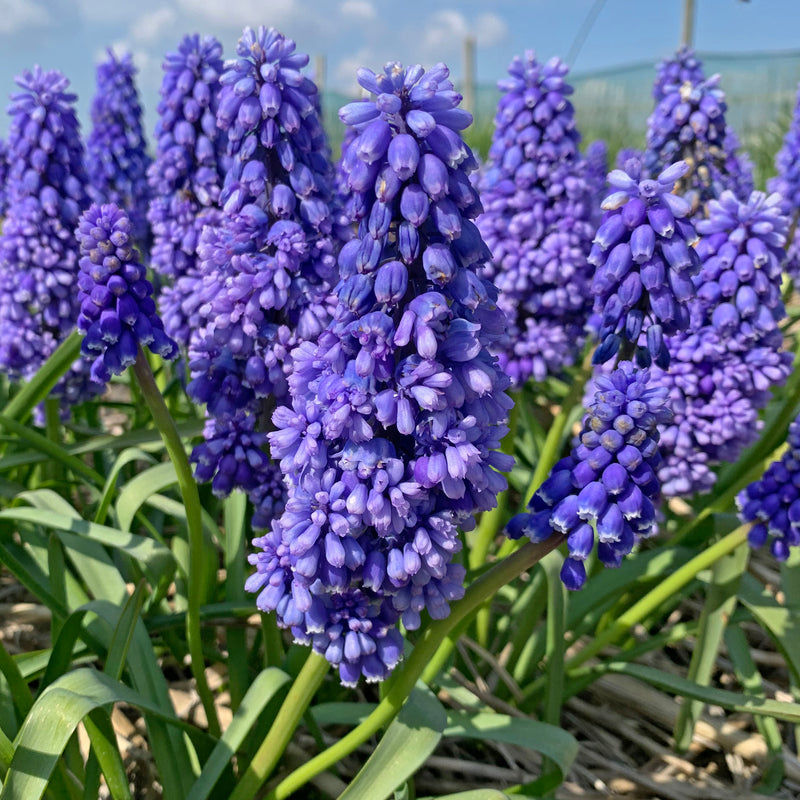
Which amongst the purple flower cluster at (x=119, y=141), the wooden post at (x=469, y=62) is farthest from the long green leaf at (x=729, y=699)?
the wooden post at (x=469, y=62)

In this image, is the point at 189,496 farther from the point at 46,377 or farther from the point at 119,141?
the point at 119,141

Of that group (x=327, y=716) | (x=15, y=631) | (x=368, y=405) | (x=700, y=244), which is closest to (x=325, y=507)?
(x=368, y=405)

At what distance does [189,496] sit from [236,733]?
876mm

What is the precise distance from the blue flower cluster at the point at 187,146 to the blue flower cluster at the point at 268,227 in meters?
1.02

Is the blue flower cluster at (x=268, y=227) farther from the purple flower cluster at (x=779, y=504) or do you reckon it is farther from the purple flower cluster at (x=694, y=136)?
the purple flower cluster at (x=694, y=136)

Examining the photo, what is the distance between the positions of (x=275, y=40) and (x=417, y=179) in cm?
136

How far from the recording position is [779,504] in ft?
11.0

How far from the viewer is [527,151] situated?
4.65 metres

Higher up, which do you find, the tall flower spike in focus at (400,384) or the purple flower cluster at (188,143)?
the purple flower cluster at (188,143)

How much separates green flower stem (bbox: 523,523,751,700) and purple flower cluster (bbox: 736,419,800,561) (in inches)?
2.9

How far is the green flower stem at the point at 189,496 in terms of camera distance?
2.88 m

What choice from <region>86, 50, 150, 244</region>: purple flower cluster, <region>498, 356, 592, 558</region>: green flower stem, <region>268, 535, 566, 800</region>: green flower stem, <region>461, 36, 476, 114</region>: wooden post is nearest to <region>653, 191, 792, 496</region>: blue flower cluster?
<region>498, 356, 592, 558</region>: green flower stem

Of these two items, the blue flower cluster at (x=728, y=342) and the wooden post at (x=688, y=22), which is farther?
the wooden post at (x=688, y=22)

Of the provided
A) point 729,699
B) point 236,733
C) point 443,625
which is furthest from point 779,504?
point 236,733
